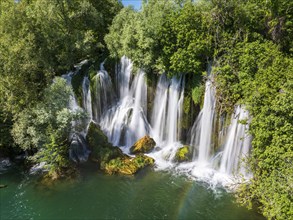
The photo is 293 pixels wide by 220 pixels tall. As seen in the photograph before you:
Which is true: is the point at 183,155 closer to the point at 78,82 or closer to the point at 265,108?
the point at 265,108

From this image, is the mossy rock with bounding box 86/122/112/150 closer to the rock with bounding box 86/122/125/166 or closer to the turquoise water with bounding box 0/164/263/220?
the rock with bounding box 86/122/125/166

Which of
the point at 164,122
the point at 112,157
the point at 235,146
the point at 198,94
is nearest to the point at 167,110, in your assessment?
the point at 164,122

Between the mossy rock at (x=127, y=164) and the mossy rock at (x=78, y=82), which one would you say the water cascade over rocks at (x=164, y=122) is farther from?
the mossy rock at (x=127, y=164)

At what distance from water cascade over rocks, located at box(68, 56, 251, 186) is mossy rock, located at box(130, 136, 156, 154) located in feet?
1.84

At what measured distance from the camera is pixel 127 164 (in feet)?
73.2

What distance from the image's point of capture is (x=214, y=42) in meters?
22.3

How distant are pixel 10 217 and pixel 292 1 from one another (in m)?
25.8

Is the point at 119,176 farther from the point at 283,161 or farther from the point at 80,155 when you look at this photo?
the point at 283,161

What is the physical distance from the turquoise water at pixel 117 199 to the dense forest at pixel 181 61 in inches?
73.5

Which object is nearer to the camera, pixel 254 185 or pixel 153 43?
pixel 254 185

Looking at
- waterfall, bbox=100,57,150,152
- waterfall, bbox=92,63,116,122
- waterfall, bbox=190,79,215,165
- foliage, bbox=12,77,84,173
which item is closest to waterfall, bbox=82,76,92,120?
waterfall, bbox=92,63,116,122

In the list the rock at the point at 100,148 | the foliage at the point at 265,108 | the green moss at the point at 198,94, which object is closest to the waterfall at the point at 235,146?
the foliage at the point at 265,108

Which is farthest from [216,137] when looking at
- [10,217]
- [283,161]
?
[10,217]

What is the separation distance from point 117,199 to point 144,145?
6.81 meters
